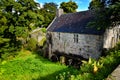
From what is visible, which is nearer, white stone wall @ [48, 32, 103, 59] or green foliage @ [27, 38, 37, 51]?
white stone wall @ [48, 32, 103, 59]

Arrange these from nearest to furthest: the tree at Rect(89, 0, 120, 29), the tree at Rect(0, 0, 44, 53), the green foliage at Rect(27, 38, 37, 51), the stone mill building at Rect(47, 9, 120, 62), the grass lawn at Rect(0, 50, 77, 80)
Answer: the tree at Rect(89, 0, 120, 29) < the grass lawn at Rect(0, 50, 77, 80) < the stone mill building at Rect(47, 9, 120, 62) < the tree at Rect(0, 0, 44, 53) < the green foliage at Rect(27, 38, 37, 51)

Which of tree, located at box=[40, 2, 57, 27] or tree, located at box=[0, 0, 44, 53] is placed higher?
tree, located at box=[40, 2, 57, 27]

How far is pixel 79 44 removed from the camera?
28.4 meters

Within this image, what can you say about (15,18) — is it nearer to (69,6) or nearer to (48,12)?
(69,6)

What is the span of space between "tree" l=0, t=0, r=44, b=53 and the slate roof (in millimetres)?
4827

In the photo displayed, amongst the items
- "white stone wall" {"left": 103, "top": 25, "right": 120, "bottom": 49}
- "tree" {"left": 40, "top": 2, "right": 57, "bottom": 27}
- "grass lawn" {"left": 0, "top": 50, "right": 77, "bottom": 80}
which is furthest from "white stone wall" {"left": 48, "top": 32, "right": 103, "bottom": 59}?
"tree" {"left": 40, "top": 2, "right": 57, "bottom": 27}

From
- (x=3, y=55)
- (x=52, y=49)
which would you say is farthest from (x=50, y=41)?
(x=3, y=55)

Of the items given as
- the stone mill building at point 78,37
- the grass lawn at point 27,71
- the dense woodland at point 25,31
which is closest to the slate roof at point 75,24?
the stone mill building at point 78,37

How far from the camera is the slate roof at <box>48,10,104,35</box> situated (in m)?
27.7

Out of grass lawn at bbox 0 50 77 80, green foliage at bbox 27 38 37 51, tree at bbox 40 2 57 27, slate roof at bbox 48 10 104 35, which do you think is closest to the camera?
grass lawn at bbox 0 50 77 80

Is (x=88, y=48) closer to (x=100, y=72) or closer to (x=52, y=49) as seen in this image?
(x=52, y=49)

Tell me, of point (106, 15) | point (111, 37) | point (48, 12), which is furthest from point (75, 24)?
point (48, 12)

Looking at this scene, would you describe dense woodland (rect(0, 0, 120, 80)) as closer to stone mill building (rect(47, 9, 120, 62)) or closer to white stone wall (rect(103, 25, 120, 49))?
stone mill building (rect(47, 9, 120, 62))

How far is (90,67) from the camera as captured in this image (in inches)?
508
